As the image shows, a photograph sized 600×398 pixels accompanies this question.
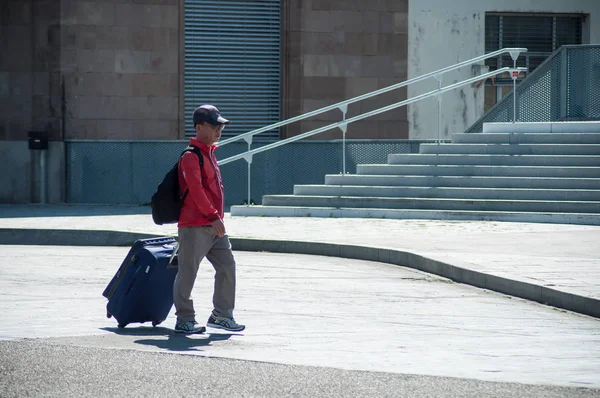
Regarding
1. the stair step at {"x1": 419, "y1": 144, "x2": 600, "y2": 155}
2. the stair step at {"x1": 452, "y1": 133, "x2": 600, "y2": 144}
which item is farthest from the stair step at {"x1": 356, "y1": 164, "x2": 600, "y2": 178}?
the stair step at {"x1": 452, "y1": 133, "x2": 600, "y2": 144}

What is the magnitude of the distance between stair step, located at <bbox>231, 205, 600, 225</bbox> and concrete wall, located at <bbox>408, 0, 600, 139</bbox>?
23.0 ft

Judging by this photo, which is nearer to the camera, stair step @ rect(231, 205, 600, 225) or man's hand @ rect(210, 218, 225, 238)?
man's hand @ rect(210, 218, 225, 238)

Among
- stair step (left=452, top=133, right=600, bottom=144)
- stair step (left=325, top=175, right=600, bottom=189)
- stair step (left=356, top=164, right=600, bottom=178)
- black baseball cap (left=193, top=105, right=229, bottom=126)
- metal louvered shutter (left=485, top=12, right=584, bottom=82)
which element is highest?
metal louvered shutter (left=485, top=12, right=584, bottom=82)

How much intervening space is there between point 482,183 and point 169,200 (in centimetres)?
1100

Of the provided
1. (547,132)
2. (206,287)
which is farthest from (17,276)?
(547,132)

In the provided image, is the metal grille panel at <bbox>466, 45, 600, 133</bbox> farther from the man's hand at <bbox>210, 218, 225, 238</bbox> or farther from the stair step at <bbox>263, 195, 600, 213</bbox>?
the man's hand at <bbox>210, 218, 225, 238</bbox>

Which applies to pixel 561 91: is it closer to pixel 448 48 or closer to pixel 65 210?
pixel 448 48

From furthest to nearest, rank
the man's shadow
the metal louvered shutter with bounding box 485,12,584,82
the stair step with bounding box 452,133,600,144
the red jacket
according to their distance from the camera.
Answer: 1. the metal louvered shutter with bounding box 485,12,584,82
2. the stair step with bounding box 452,133,600,144
3. the red jacket
4. the man's shadow

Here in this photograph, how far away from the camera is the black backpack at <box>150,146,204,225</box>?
7.75 metres

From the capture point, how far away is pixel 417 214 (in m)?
17.4

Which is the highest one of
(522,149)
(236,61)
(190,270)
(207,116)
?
(236,61)

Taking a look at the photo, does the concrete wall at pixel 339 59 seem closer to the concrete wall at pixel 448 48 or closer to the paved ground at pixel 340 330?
the concrete wall at pixel 448 48

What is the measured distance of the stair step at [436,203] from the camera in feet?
55.2

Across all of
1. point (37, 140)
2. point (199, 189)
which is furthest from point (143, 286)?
point (37, 140)
